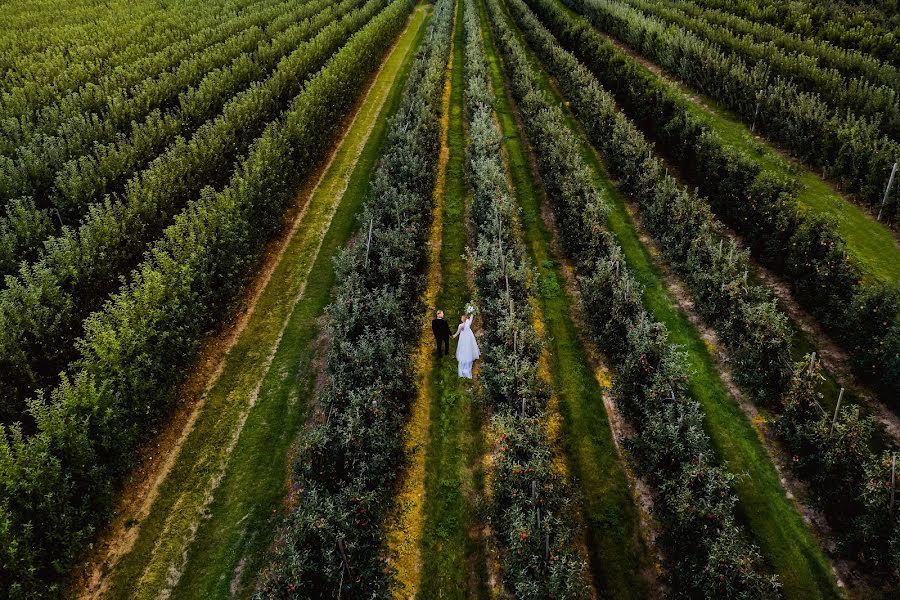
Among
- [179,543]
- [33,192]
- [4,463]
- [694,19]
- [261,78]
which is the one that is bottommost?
[179,543]

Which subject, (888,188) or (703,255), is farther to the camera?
(888,188)

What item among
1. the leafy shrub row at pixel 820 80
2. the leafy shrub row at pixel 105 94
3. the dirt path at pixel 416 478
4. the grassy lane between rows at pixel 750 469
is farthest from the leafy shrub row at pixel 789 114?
the leafy shrub row at pixel 105 94

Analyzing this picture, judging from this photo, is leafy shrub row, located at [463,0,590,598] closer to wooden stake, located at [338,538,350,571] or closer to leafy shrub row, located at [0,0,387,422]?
wooden stake, located at [338,538,350,571]

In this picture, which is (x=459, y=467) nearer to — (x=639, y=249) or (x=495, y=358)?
(x=495, y=358)

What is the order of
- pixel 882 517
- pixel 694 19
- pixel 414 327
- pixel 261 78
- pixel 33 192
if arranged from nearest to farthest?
pixel 882 517, pixel 414 327, pixel 33 192, pixel 261 78, pixel 694 19

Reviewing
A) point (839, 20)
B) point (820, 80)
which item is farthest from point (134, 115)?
point (839, 20)

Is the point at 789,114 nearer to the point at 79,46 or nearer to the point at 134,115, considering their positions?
the point at 134,115

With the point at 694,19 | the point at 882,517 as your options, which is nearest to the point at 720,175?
the point at 882,517
